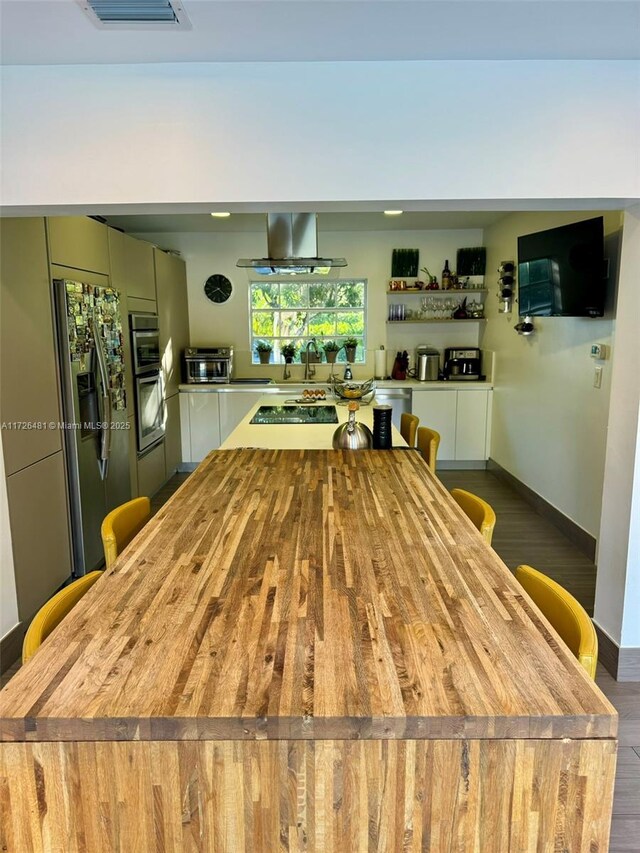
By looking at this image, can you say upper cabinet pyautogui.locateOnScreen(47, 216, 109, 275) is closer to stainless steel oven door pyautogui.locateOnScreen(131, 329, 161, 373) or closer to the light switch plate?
stainless steel oven door pyautogui.locateOnScreen(131, 329, 161, 373)

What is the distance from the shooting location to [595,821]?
0.98 m

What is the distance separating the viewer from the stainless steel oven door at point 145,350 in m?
4.41

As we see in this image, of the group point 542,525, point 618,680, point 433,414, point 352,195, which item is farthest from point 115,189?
point 433,414

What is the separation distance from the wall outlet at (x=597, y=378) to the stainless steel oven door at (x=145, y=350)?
10.7ft

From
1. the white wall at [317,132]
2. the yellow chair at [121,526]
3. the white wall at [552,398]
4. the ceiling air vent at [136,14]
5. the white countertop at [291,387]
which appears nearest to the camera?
the ceiling air vent at [136,14]

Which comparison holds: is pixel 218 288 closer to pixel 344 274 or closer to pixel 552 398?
pixel 344 274

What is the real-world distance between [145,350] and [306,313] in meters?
2.33

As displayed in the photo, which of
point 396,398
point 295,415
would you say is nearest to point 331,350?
point 396,398

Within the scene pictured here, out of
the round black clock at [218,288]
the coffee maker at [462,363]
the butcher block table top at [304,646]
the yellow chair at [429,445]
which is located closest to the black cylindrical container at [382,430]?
the yellow chair at [429,445]

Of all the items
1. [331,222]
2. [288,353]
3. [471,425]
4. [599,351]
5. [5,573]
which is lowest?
[5,573]

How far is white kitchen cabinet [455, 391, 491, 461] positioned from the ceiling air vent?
15.1ft

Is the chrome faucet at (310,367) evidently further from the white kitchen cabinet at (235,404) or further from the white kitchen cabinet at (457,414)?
the white kitchen cabinet at (457,414)

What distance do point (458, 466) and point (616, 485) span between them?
360 centimetres

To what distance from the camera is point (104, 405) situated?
3498 mm
